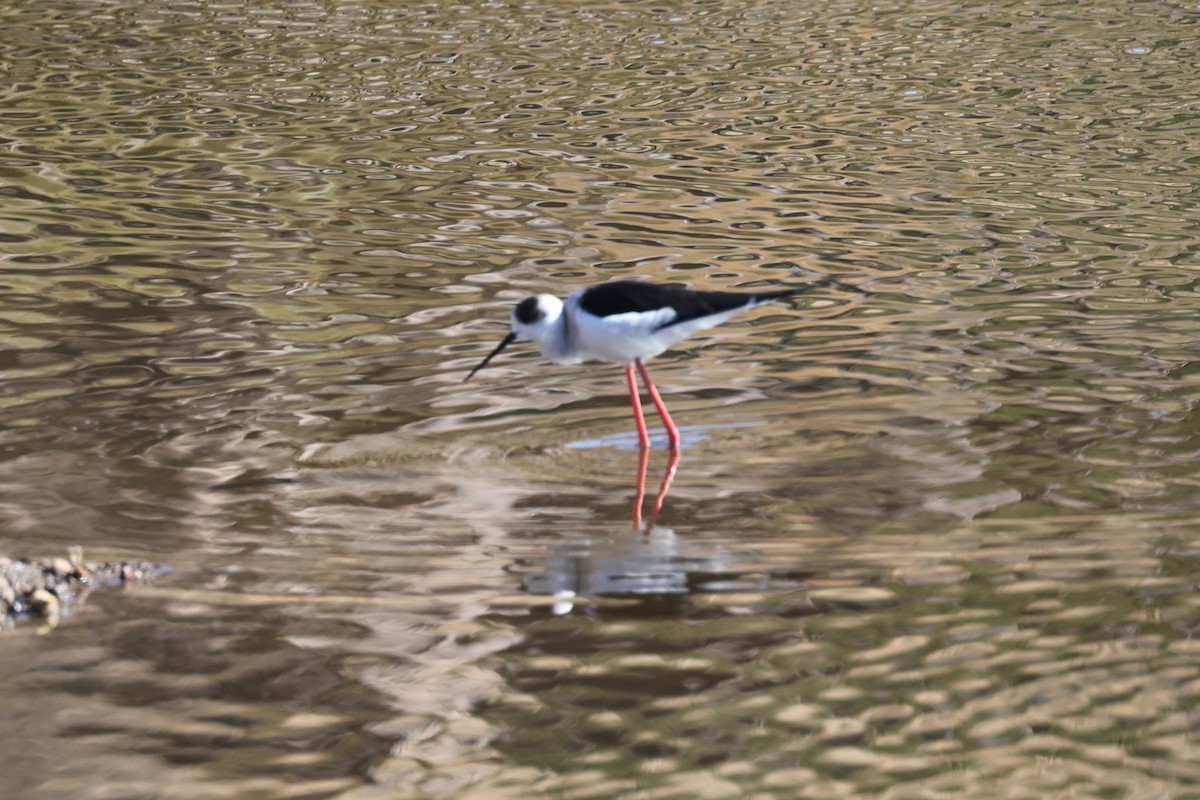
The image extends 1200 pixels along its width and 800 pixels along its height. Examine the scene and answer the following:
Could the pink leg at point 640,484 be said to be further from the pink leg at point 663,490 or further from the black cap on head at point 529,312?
the black cap on head at point 529,312

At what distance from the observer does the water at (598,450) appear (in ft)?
18.5

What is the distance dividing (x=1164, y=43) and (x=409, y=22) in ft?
29.0

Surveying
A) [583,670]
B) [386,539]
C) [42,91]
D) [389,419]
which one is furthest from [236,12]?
[583,670]

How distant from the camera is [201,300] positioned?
10664 millimetres

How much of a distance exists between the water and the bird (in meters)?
0.47

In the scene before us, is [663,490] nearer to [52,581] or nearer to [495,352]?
[495,352]

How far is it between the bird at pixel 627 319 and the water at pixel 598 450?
47 cm

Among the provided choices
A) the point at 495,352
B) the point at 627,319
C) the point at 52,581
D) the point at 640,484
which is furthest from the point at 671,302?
the point at 52,581

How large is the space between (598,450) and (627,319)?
0.78 meters

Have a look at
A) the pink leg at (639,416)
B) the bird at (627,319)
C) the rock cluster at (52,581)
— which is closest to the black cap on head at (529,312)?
the bird at (627,319)

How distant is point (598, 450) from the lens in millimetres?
8414

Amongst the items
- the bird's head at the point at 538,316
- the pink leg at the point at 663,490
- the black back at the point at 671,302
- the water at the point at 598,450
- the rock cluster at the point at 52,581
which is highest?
the black back at the point at 671,302

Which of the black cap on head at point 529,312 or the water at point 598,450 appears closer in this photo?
the water at point 598,450

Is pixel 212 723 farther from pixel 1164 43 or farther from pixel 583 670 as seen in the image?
pixel 1164 43
